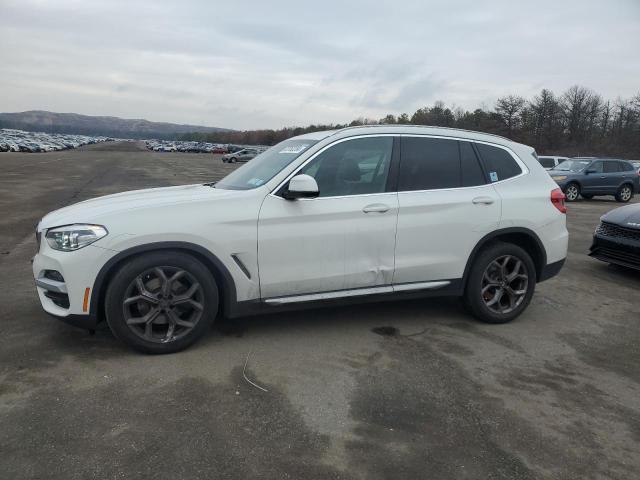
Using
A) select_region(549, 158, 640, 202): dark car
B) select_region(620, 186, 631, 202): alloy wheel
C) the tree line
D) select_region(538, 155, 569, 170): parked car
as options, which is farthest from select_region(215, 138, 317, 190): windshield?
the tree line

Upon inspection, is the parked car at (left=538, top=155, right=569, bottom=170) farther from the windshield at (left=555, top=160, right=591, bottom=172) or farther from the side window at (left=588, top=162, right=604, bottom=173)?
the side window at (left=588, top=162, right=604, bottom=173)

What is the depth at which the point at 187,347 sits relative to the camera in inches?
158

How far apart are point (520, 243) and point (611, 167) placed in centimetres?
1709

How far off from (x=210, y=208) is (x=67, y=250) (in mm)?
1051

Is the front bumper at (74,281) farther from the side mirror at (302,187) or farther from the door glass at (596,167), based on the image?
the door glass at (596,167)

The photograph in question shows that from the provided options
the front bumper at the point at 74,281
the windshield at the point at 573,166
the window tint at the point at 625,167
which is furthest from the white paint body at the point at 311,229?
the window tint at the point at 625,167

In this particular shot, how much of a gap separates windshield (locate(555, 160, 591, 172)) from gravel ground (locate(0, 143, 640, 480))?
15539 millimetres

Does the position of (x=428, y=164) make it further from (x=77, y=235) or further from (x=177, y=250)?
(x=77, y=235)

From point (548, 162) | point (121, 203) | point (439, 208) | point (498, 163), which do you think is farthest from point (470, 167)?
point (548, 162)

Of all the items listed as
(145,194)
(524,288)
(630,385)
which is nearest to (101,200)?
(145,194)

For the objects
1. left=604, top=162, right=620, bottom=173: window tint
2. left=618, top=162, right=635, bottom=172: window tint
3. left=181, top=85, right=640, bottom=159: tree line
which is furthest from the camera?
left=181, top=85, right=640, bottom=159: tree line

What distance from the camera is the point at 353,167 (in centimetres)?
439

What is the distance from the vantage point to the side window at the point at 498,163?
193 inches

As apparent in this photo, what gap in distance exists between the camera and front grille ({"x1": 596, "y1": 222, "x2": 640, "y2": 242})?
6.84 meters
